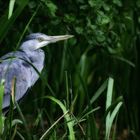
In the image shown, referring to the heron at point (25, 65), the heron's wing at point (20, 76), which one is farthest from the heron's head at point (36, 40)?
the heron's wing at point (20, 76)

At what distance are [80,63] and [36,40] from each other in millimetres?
1153

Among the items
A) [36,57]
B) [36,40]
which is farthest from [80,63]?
Answer: [36,40]

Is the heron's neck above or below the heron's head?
→ below

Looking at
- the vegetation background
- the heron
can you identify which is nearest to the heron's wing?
the heron

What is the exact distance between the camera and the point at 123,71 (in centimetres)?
588

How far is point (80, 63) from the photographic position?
558 centimetres

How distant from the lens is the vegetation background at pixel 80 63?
353cm

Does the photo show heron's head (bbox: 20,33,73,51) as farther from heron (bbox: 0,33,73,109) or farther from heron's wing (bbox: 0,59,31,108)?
heron's wing (bbox: 0,59,31,108)

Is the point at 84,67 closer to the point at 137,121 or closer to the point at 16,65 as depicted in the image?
the point at 137,121

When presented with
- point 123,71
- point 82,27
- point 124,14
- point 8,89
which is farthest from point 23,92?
point 123,71

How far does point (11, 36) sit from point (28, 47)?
595 mm

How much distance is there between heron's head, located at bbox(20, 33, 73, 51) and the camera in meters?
4.46

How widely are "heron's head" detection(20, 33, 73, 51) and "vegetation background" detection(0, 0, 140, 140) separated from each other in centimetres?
8

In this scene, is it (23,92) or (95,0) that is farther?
(23,92)
